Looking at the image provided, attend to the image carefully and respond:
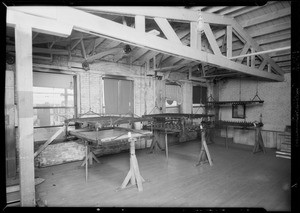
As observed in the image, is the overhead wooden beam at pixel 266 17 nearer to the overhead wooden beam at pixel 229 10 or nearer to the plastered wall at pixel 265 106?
the overhead wooden beam at pixel 229 10

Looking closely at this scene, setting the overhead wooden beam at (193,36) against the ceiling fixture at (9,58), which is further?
the ceiling fixture at (9,58)

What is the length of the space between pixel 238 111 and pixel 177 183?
24.1 ft

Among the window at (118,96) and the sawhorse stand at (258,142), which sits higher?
the window at (118,96)

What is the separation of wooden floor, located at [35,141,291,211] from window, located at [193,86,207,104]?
4.58m

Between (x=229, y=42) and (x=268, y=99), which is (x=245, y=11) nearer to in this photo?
(x=229, y=42)

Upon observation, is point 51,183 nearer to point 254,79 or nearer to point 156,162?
point 156,162

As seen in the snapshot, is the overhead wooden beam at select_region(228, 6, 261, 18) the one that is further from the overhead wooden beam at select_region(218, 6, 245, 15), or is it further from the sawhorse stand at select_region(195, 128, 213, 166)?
the sawhorse stand at select_region(195, 128, 213, 166)

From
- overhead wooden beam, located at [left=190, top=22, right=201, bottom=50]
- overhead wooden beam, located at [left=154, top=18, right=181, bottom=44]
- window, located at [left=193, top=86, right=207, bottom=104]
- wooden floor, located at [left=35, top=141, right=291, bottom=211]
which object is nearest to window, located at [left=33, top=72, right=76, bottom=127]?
wooden floor, located at [left=35, top=141, right=291, bottom=211]

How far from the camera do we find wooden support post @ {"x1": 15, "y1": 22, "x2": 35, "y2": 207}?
9.33 ft

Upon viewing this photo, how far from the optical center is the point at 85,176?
5188 mm

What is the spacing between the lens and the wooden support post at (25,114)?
2.84 metres

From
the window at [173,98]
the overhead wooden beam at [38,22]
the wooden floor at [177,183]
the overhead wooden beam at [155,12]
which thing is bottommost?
the wooden floor at [177,183]

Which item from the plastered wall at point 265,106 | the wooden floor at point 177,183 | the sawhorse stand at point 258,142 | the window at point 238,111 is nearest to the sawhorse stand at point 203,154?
the wooden floor at point 177,183

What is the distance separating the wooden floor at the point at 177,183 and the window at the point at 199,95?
4.58m
